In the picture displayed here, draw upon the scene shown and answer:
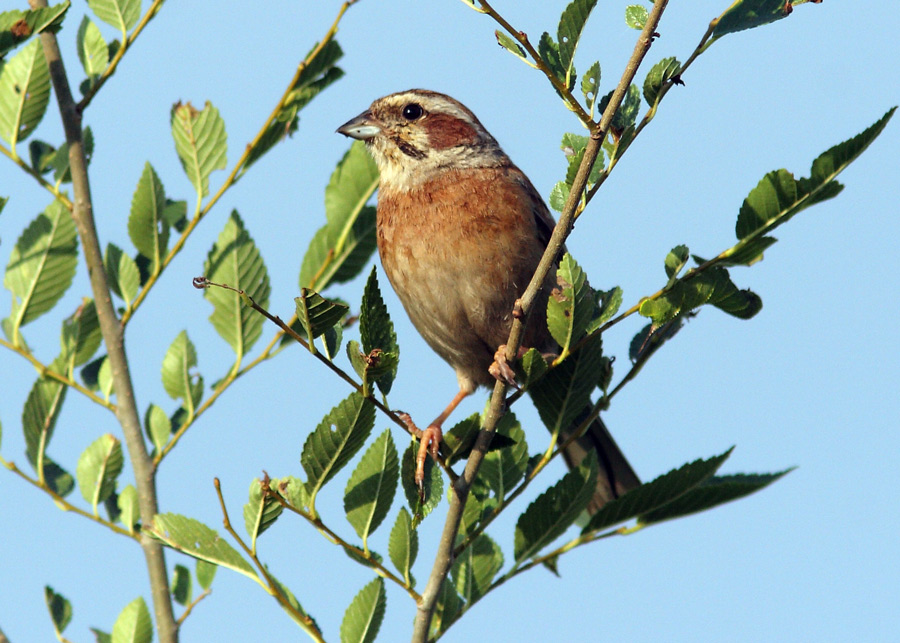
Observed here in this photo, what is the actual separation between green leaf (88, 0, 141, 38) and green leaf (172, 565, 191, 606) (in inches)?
88.3

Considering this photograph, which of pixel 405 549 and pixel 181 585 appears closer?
pixel 405 549

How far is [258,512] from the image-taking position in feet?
11.2

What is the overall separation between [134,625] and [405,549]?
1.11 metres

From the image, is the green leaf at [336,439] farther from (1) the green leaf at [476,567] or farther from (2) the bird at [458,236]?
(2) the bird at [458,236]

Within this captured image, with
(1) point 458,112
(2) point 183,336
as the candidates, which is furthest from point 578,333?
(1) point 458,112

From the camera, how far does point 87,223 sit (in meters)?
4.20

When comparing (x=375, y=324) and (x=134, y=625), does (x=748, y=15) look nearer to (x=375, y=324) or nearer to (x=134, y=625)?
(x=375, y=324)

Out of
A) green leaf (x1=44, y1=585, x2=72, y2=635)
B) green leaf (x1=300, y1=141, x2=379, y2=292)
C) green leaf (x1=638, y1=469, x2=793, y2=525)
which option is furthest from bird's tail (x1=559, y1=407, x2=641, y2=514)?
green leaf (x1=44, y1=585, x2=72, y2=635)

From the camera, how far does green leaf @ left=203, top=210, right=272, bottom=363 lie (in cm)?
434

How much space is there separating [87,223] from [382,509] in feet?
5.65

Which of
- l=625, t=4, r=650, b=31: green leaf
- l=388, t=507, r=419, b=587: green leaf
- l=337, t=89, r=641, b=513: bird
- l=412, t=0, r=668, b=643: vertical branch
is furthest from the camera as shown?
l=337, t=89, r=641, b=513: bird

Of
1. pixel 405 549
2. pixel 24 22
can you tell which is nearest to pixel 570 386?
pixel 405 549

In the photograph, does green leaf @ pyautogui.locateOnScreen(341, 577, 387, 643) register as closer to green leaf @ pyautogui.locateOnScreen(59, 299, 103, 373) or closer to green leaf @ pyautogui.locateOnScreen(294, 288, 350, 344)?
green leaf @ pyautogui.locateOnScreen(294, 288, 350, 344)

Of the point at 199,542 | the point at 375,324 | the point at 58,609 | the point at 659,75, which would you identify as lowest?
the point at 58,609
